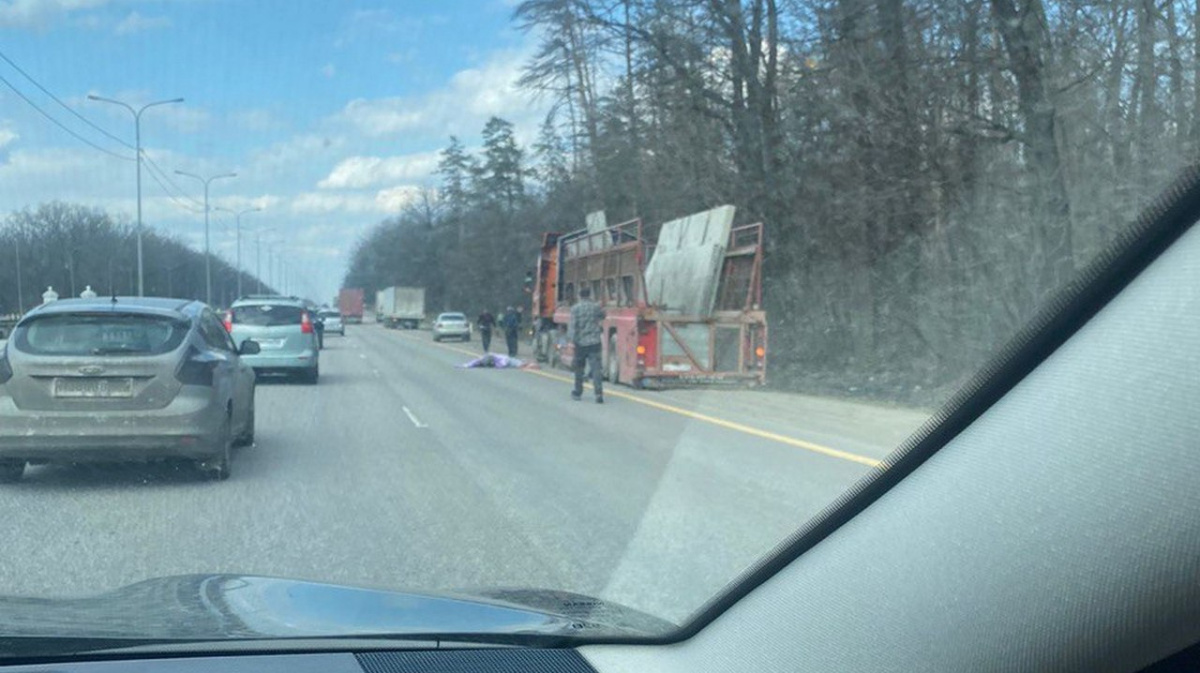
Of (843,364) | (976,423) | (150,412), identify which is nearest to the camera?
(976,423)

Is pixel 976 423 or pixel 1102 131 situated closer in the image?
pixel 976 423

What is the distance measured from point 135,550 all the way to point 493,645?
191 inches

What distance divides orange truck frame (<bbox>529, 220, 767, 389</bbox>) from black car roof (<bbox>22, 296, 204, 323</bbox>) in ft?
39.9

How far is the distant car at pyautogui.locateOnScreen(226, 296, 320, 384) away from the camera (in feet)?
79.3

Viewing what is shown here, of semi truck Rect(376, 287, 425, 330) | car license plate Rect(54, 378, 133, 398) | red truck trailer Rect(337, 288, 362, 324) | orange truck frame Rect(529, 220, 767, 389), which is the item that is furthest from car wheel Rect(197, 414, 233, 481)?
red truck trailer Rect(337, 288, 362, 324)

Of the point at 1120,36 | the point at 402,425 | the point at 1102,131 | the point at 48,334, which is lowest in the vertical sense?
the point at 402,425

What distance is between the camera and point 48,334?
10258 millimetres

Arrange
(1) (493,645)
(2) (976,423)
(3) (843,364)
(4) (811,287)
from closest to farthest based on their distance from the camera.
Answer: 1. (2) (976,423)
2. (1) (493,645)
3. (3) (843,364)
4. (4) (811,287)

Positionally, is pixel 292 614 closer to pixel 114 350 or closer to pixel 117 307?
pixel 114 350

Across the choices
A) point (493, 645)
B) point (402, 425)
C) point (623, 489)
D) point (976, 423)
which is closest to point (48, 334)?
point (623, 489)

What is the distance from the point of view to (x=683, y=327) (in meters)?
22.7

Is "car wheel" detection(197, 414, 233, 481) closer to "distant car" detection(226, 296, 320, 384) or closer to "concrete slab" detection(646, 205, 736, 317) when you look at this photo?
"concrete slab" detection(646, 205, 736, 317)

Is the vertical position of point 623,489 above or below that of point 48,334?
below

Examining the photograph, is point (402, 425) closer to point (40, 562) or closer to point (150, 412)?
point (150, 412)
